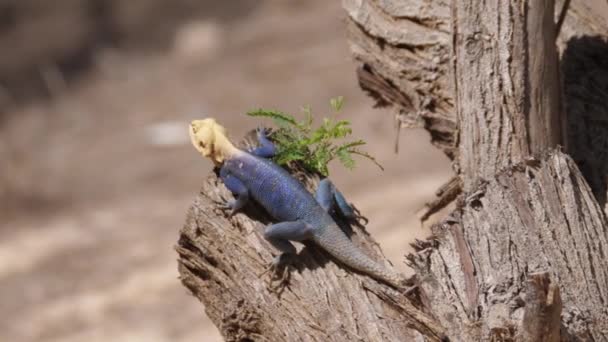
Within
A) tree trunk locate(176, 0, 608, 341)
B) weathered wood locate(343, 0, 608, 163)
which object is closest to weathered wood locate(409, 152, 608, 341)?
tree trunk locate(176, 0, 608, 341)

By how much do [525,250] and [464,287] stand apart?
0.28 m

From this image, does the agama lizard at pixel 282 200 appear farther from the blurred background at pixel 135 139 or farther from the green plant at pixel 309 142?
the blurred background at pixel 135 139

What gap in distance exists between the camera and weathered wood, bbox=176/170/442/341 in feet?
13.2

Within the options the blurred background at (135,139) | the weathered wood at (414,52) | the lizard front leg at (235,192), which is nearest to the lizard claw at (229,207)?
the lizard front leg at (235,192)

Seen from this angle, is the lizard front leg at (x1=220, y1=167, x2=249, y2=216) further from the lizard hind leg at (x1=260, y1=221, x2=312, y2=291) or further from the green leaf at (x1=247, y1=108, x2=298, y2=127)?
the green leaf at (x1=247, y1=108, x2=298, y2=127)

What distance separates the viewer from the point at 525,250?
4.06 meters

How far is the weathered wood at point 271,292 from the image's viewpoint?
4.04 metres

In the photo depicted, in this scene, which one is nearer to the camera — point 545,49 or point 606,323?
point 606,323

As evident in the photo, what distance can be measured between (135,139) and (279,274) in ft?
26.2

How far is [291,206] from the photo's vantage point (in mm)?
4328

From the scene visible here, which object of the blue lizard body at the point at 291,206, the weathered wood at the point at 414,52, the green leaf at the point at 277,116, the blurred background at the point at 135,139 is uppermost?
the blurred background at the point at 135,139

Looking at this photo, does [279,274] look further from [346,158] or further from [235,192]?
[346,158]

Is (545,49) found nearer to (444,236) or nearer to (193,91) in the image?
(444,236)

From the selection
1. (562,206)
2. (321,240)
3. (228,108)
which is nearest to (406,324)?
(321,240)
